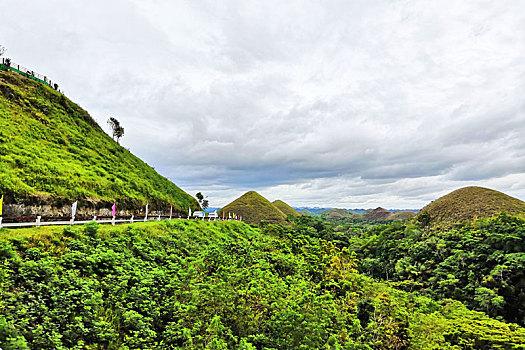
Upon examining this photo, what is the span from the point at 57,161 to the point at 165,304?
16085mm

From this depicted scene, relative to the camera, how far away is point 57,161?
20469 millimetres

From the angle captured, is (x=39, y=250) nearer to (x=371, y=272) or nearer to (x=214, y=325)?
(x=214, y=325)

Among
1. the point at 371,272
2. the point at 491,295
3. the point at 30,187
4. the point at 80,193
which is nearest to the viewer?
the point at 30,187

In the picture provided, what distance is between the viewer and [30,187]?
15.8m

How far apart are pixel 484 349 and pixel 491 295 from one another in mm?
14046

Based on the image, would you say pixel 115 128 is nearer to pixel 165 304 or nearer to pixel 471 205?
pixel 165 304

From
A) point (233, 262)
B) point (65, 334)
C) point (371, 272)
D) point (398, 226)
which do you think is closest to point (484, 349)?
point (233, 262)

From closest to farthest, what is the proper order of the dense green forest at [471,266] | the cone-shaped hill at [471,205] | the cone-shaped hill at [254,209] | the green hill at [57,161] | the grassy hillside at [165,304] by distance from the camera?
1. the grassy hillside at [165,304]
2. the green hill at [57,161]
3. the dense green forest at [471,266]
4. the cone-shaped hill at [471,205]
5. the cone-shaped hill at [254,209]

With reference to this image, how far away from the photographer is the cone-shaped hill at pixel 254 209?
85.3 meters

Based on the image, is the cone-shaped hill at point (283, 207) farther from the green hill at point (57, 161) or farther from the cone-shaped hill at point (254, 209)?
the green hill at point (57, 161)

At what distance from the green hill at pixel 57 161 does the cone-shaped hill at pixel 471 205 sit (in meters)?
56.2

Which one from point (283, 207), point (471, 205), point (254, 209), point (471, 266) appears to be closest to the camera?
point (471, 266)

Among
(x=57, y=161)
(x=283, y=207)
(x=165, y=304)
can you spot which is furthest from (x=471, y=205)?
(x=283, y=207)

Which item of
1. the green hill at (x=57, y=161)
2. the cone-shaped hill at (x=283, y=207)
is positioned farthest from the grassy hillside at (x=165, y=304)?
the cone-shaped hill at (x=283, y=207)
